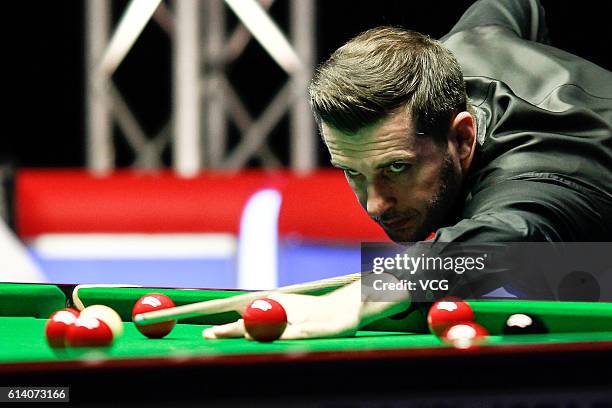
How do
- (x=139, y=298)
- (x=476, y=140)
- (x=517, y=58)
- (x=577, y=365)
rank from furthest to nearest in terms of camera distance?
1. (x=517, y=58)
2. (x=476, y=140)
3. (x=139, y=298)
4. (x=577, y=365)

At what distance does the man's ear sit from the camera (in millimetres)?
2740

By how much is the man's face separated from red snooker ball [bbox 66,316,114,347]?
0.84 m

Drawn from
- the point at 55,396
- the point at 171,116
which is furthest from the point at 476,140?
the point at 171,116

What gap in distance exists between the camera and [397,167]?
2625 millimetres

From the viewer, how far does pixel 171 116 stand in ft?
27.5

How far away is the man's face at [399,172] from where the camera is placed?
2.60 metres

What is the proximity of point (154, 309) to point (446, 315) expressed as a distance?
660 millimetres

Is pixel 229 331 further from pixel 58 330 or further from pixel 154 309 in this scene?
pixel 58 330

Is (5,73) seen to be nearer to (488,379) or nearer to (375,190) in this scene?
(375,190)

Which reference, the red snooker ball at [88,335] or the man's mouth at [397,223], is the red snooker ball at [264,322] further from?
the man's mouth at [397,223]

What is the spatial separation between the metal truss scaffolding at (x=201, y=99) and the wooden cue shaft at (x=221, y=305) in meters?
4.22

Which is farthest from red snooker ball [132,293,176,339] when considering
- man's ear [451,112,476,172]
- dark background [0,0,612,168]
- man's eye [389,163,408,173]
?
dark background [0,0,612,168]

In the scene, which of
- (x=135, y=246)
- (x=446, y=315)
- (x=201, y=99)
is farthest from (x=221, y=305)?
(x=201, y=99)

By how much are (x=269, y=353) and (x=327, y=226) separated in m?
4.04
